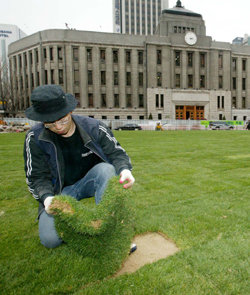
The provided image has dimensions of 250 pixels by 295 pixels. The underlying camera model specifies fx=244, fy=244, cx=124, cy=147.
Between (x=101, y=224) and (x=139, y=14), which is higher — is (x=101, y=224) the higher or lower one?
the lower one

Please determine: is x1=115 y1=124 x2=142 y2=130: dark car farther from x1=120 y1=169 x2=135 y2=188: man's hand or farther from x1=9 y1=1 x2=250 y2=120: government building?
x1=120 y1=169 x2=135 y2=188: man's hand

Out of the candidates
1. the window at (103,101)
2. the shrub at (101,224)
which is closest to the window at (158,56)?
the window at (103,101)

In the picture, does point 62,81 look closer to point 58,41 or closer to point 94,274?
point 58,41

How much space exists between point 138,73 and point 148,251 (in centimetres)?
4419

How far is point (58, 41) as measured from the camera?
41.6m

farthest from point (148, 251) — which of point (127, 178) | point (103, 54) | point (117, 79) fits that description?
point (103, 54)

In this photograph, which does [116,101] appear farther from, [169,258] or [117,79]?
[169,258]

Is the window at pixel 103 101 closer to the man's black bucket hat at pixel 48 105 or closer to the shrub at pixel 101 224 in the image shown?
the man's black bucket hat at pixel 48 105

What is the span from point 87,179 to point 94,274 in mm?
972

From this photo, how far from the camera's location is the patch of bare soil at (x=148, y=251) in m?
2.38

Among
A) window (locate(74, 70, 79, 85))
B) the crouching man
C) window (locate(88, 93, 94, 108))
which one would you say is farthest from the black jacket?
window (locate(74, 70, 79, 85))

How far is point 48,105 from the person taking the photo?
2.23 m

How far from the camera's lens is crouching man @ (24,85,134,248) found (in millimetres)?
2266

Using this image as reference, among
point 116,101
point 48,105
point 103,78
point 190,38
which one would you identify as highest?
point 190,38
